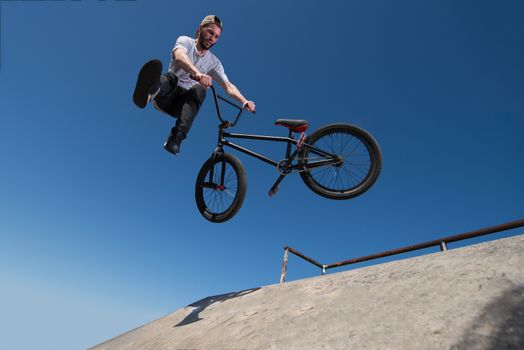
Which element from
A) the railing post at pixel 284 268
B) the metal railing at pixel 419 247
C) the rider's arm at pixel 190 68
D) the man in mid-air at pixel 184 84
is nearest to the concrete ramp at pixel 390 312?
the metal railing at pixel 419 247

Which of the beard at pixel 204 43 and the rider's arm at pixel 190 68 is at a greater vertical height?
the beard at pixel 204 43

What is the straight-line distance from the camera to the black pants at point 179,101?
16.5 feet

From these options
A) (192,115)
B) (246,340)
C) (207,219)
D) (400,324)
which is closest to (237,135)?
(192,115)

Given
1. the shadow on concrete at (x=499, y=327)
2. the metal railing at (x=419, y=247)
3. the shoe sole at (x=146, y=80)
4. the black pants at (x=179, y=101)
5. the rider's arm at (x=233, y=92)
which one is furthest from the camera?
the rider's arm at (x=233, y=92)

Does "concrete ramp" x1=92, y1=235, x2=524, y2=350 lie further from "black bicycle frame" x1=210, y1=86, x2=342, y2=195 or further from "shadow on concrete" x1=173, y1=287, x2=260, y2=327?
"black bicycle frame" x1=210, y1=86, x2=342, y2=195

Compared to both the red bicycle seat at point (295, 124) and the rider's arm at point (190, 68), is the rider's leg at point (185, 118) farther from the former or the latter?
the red bicycle seat at point (295, 124)

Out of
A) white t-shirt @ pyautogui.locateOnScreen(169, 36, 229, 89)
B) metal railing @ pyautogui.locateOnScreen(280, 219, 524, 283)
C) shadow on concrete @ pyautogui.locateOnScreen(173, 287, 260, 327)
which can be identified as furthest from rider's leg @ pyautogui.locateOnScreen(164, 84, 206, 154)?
metal railing @ pyautogui.locateOnScreen(280, 219, 524, 283)

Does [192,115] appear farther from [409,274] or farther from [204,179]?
[409,274]

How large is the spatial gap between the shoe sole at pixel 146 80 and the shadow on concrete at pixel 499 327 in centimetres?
444

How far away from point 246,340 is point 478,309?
79.9 inches

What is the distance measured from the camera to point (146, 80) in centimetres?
458

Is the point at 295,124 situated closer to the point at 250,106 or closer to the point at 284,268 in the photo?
the point at 250,106

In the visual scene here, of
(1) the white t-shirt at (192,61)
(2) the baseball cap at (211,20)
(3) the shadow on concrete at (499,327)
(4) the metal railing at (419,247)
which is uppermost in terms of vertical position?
(2) the baseball cap at (211,20)

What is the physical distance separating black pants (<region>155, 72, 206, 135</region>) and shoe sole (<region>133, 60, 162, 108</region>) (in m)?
0.30
